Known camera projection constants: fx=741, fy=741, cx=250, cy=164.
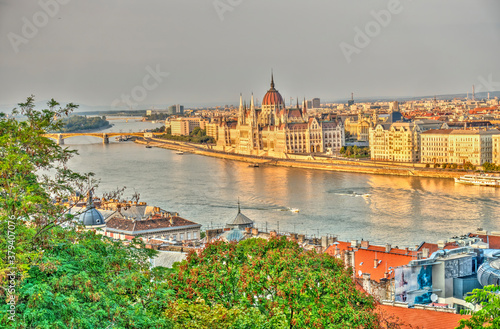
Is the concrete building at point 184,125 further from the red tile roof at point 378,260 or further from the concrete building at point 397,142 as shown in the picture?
the red tile roof at point 378,260

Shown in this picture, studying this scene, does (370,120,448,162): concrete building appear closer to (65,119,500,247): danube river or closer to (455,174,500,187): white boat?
(65,119,500,247): danube river

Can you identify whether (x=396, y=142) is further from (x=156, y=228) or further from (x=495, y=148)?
(x=156, y=228)

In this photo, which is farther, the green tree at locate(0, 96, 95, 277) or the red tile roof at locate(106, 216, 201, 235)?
the red tile roof at locate(106, 216, 201, 235)

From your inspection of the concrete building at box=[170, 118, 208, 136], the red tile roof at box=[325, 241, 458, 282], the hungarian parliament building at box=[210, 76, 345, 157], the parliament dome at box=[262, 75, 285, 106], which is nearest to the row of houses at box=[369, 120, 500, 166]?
the hungarian parliament building at box=[210, 76, 345, 157]

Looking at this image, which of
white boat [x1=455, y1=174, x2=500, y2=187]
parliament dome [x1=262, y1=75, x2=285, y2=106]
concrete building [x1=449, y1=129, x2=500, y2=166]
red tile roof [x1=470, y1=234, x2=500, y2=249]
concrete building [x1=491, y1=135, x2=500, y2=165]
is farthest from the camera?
parliament dome [x1=262, y1=75, x2=285, y2=106]

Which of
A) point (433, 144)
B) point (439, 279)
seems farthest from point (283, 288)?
point (433, 144)

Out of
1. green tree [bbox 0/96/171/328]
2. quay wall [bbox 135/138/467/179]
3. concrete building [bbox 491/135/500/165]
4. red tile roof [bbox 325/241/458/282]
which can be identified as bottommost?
quay wall [bbox 135/138/467/179]

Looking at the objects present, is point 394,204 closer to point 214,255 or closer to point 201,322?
point 214,255
